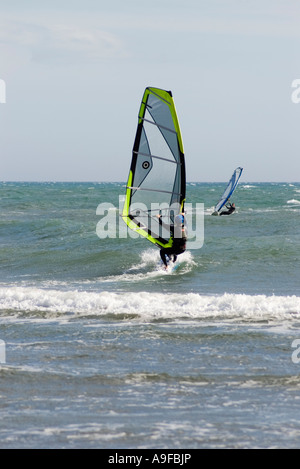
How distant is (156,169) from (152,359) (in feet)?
19.3

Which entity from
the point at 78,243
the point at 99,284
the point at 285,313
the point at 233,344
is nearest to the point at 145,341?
the point at 233,344

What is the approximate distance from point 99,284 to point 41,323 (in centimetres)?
423

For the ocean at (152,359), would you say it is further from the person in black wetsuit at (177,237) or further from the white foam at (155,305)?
the person in black wetsuit at (177,237)

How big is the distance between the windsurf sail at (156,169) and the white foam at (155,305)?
208cm

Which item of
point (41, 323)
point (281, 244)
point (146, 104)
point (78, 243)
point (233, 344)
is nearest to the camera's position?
point (233, 344)

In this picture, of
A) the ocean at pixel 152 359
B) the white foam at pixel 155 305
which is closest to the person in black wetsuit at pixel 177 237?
the ocean at pixel 152 359

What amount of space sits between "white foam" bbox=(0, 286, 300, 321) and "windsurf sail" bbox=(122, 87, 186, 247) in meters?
2.08

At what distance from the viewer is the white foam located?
9978 millimetres

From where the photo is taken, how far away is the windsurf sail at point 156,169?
12.4 meters

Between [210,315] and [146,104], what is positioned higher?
[146,104]

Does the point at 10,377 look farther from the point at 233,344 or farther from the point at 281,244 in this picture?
the point at 281,244

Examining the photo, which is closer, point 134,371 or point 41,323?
point 134,371
